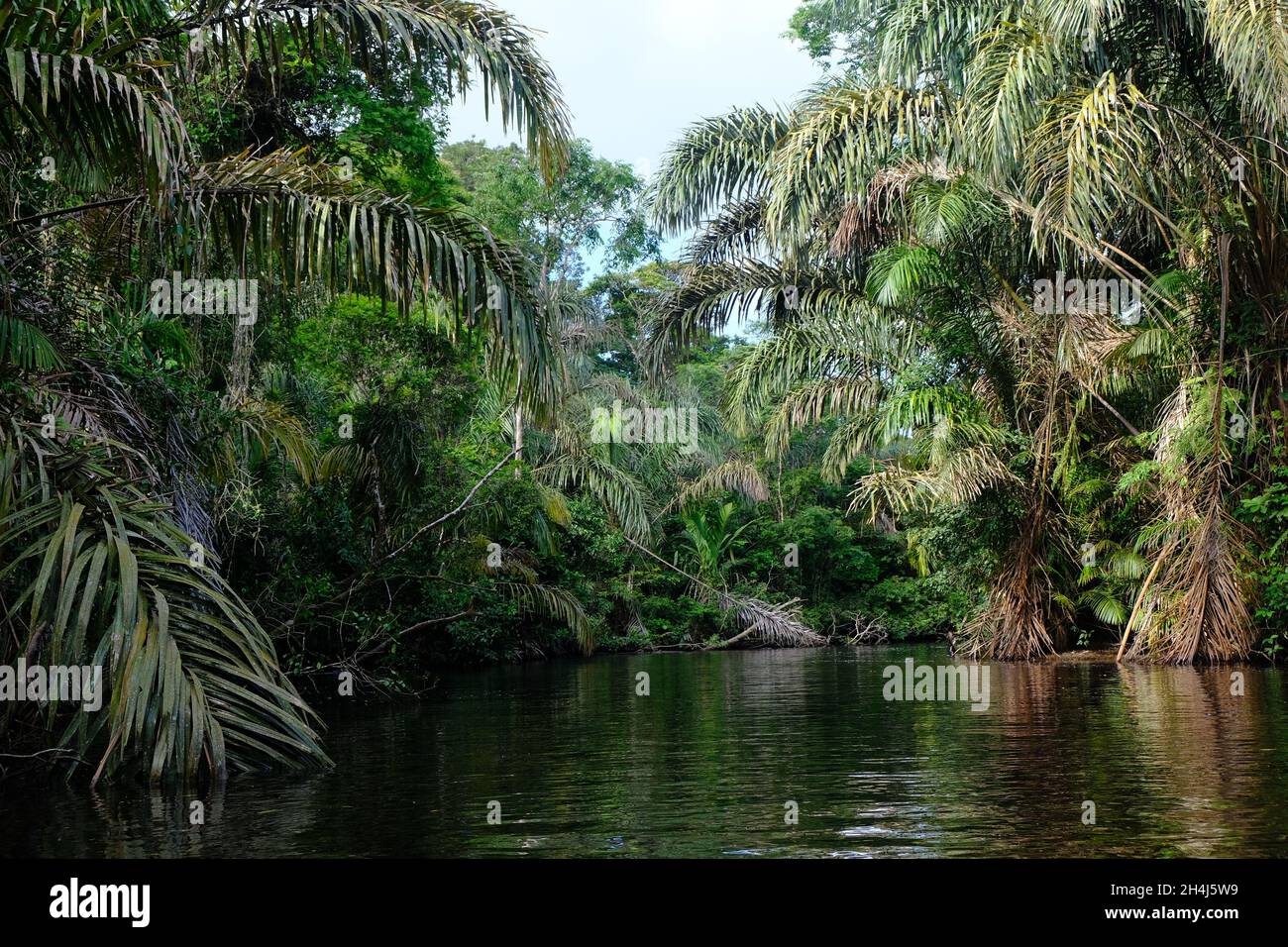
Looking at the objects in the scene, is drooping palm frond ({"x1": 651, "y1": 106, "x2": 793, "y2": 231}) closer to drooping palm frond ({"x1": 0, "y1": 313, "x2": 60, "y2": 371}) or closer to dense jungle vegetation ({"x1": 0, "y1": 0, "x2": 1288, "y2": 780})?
dense jungle vegetation ({"x1": 0, "y1": 0, "x2": 1288, "y2": 780})

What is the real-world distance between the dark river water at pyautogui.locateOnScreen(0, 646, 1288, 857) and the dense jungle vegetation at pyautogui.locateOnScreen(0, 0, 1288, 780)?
0.76 metres

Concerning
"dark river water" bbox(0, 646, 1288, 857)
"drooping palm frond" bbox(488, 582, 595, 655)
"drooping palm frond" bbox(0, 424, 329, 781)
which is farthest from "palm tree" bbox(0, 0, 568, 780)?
"drooping palm frond" bbox(488, 582, 595, 655)

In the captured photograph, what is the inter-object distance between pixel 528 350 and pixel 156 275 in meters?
4.14

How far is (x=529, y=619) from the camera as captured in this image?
75.0ft

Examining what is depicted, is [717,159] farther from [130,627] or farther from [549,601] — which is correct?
[130,627]

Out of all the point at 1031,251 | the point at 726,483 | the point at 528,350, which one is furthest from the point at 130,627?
the point at 726,483

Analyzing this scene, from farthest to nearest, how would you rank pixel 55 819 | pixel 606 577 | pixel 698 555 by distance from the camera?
pixel 698 555 → pixel 606 577 → pixel 55 819

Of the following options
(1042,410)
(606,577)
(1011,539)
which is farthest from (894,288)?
(606,577)

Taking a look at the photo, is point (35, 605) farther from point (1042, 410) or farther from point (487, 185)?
point (487, 185)

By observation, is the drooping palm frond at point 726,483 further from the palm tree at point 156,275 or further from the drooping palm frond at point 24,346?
the drooping palm frond at point 24,346

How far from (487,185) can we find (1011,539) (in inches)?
749

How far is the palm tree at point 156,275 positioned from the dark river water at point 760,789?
615 mm

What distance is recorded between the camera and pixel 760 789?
249 inches

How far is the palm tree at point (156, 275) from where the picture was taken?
616 cm
